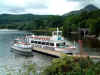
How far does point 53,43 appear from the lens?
4406cm

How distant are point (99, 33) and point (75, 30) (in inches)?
1731

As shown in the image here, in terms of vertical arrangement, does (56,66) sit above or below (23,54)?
above

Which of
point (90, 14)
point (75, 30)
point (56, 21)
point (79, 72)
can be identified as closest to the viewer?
point (79, 72)

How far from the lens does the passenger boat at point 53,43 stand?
4044cm

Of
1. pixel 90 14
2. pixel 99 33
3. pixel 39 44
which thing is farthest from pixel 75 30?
pixel 39 44

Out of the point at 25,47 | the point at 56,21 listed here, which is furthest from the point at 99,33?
the point at 56,21

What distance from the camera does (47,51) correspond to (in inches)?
1704

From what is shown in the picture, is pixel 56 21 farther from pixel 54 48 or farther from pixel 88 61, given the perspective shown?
pixel 88 61

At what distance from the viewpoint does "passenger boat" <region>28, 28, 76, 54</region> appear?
40438mm

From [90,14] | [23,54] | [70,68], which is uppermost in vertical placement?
[90,14]

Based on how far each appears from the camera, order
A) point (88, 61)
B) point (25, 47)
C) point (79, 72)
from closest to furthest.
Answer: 1. point (79, 72)
2. point (88, 61)
3. point (25, 47)

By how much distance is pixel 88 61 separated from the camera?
18.0 metres

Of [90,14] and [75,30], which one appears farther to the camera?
[90,14]

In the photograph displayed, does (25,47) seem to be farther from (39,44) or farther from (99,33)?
(99,33)
